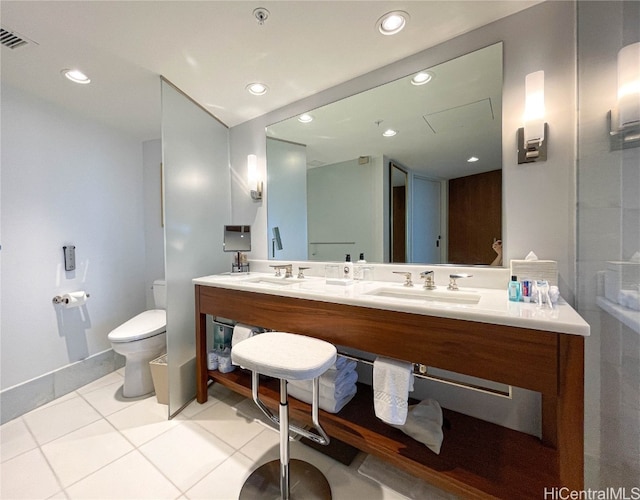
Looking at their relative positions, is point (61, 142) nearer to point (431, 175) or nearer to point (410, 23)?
point (410, 23)

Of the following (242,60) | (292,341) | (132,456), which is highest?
(242,60)

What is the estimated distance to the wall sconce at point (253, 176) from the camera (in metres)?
2.16

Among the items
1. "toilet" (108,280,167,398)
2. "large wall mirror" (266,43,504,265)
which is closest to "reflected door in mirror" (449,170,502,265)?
"large wall mirror" (266,43,504,265)

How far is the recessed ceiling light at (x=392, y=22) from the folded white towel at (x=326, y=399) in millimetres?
1887

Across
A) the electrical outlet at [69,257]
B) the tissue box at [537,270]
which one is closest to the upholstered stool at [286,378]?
the tissue box at [537,270]

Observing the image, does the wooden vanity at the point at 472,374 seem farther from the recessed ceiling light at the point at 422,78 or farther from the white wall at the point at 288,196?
the recessed ceiling light at the point at 422,78

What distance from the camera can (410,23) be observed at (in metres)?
1.27

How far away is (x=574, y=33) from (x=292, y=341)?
5.90 feet

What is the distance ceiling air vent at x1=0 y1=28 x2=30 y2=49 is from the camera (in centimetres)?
131

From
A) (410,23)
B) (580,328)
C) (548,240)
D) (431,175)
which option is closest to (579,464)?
(580,328)

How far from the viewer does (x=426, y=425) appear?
120 cm

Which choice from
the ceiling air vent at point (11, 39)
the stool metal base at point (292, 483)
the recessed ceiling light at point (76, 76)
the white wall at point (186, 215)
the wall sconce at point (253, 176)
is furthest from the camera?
the wall sconce at point (253, 176)

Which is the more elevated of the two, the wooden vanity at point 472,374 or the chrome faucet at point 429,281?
the chrome faucet at point 429,281

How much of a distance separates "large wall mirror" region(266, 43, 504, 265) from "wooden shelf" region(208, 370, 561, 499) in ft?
2.67
